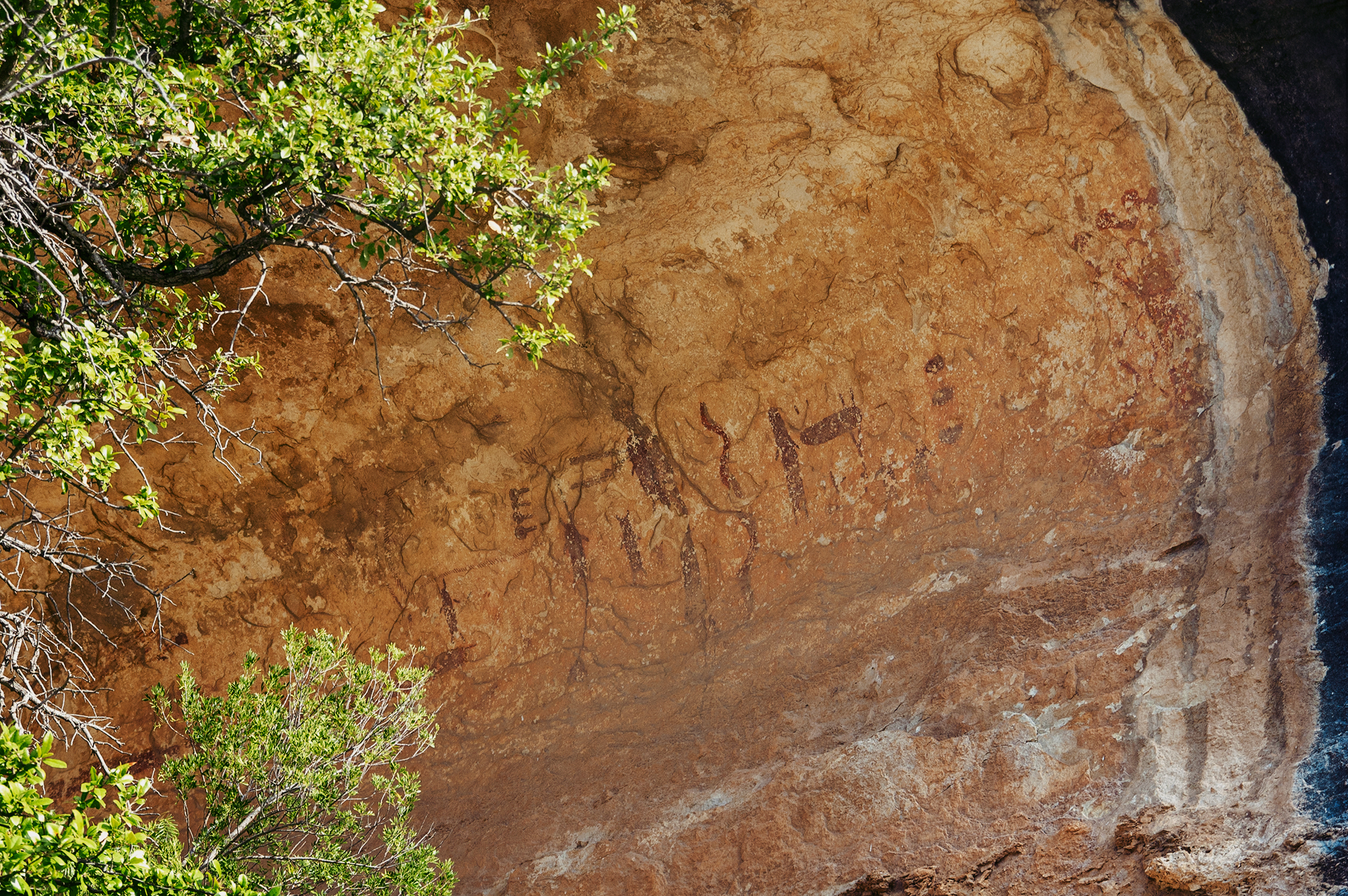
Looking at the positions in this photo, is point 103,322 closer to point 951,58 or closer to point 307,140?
point 307,140

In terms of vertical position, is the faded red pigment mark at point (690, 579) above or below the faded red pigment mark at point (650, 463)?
below

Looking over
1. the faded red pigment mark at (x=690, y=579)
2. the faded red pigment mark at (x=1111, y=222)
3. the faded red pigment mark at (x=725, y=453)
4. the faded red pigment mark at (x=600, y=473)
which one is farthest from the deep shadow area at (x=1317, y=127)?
the faded red pigment mark at (x=600, y=473)

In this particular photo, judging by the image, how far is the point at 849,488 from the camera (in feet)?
24.0

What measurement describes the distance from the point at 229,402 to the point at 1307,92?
8.52 m

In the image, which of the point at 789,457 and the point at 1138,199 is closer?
the point at 1138,199

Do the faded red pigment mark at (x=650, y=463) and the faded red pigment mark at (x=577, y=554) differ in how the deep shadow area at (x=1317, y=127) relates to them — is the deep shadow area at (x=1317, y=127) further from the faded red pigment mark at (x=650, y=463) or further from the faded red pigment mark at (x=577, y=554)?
the faded red pigment mark at (x=577, y=554)

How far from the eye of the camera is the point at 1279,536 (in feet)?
16.6

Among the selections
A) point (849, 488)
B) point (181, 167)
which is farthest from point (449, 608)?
point (181, 167)

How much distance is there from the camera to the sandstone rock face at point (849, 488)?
5.13 m

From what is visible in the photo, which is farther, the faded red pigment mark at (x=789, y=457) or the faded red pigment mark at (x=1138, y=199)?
the faded red pigment mark at (x=789, y=457)

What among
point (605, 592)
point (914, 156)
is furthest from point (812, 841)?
point (914, 156)

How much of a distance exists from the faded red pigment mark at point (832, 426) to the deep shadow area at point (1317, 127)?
3.33 m

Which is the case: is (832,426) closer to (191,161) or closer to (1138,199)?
(1138,199)

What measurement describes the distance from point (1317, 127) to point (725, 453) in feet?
16.2
